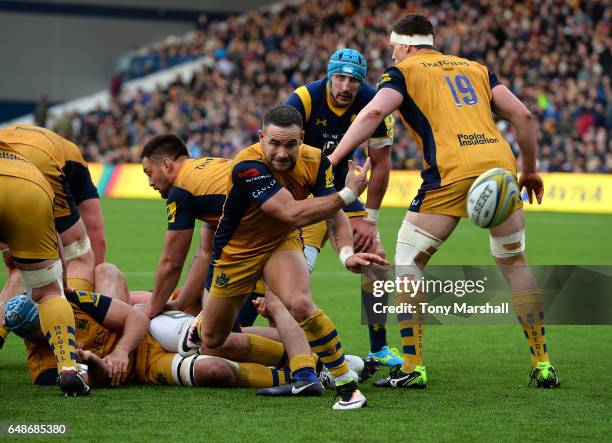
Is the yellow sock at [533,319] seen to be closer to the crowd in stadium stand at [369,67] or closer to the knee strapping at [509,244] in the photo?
the knee strapping at [509,244]

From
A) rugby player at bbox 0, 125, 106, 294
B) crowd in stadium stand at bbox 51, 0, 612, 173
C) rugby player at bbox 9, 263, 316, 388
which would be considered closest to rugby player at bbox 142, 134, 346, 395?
rugby player at bbox 9, 263, 316, 388

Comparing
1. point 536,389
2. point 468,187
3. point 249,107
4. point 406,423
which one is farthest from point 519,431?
point 249,107

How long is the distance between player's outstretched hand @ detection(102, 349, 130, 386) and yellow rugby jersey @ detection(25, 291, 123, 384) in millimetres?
168

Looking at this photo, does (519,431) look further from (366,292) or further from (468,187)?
(366,292)

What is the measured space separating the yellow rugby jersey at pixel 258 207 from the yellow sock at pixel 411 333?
3.44ft

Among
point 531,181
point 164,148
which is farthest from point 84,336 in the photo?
point 531,181

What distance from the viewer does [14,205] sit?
6.09 meters

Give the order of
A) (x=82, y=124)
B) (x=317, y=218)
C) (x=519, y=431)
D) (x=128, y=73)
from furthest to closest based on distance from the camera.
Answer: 1. (x=128, y=73)
2. (x=82, y=124)
3. (x=317, y=218)
4. (x=519, y=431)

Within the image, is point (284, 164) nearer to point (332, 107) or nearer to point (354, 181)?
point (354, 181)

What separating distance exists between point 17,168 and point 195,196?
141 cm

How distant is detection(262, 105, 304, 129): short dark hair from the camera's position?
6078 millimetres

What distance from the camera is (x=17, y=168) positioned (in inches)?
246

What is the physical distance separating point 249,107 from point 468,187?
26.9 metres

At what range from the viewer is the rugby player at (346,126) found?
791 centimetres
